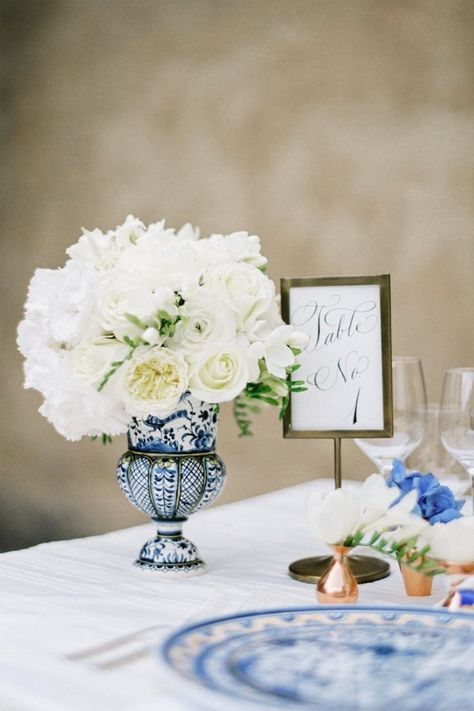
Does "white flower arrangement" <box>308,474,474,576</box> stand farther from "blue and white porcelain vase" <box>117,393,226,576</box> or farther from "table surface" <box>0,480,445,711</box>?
"blue and white porcelain vase" <box>117,393,226,576</box>

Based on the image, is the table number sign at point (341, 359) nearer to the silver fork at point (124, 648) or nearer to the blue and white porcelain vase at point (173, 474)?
the blue and white porcelain vase at point (173, 474)

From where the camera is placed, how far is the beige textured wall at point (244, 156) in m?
1.79

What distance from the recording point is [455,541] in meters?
0.82

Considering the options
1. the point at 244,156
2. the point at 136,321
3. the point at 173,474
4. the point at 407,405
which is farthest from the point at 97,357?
the point at 244,156

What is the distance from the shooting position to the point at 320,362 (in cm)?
108

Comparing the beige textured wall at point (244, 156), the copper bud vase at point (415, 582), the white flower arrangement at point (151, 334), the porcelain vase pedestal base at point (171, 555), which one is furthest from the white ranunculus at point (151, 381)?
the beige textured wall at point (244, 156)

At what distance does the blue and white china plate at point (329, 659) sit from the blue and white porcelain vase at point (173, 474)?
0.34 metres

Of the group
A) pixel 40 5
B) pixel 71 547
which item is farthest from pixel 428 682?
pixel 40 5

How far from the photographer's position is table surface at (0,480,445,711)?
26.7 inches

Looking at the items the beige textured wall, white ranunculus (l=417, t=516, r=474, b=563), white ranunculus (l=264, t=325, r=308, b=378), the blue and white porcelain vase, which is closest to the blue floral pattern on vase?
the blue and white porcelain vase

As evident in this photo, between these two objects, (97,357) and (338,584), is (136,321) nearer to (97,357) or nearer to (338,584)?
(97,357)

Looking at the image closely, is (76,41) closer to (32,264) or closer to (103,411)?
(32,264)

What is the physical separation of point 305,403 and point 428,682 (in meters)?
0.52

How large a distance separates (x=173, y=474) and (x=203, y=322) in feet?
0.62
